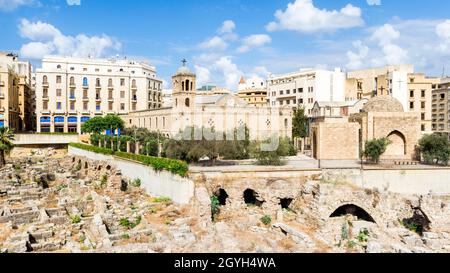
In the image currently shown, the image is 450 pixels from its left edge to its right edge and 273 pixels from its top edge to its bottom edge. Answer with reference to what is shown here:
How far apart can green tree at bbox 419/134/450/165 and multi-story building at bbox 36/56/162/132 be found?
49095mm

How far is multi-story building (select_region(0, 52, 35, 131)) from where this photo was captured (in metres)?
54.1

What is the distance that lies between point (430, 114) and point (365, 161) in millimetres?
29744

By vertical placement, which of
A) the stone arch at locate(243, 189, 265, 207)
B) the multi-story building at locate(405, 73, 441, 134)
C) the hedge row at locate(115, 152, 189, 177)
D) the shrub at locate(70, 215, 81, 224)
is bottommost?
the stone arch at locate(243, 189, 265, 207)

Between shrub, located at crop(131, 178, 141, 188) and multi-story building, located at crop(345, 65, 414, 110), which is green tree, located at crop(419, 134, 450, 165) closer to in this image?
multi-story building, located at crop(345, 65, 414, 110)

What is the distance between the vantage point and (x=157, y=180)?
27.8 metres

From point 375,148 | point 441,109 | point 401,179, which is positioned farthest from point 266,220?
point 441,109

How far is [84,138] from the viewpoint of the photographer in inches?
2183

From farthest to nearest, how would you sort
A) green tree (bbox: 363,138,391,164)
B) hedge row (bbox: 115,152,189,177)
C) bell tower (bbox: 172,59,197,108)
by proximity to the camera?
1. bell tower (bbox: 172,59,197,108)
2. green tree (bbox: 363,138,391,164)
3. hedge row (bbox: 115,152,189,177)

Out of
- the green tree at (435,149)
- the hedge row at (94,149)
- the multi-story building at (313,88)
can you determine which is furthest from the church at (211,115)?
the green tree at (435,149)

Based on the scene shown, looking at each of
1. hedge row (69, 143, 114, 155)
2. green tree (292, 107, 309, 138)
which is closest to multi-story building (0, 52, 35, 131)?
hedge row (69, 143, 114, 155)

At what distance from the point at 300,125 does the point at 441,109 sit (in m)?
23.7

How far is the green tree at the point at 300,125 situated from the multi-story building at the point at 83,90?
29.0 metres

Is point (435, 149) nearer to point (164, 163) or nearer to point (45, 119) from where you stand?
point (164, 163)

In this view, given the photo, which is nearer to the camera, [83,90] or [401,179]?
[401,179]
